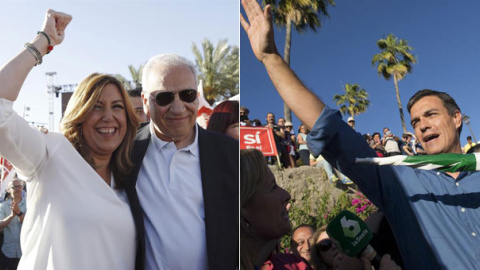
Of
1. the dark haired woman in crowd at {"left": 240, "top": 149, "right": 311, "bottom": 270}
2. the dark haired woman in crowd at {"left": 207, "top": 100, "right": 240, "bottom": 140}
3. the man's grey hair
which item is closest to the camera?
the dark haired woman in crowd at {"left": 240, "top": 149, "right": 311, "bottom": 270}

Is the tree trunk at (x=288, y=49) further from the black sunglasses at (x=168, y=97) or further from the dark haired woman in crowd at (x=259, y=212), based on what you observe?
the black sunglasses at (x=168, y=97)

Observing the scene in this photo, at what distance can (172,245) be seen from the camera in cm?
141

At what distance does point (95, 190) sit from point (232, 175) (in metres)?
0.41

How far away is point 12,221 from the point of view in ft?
5.00

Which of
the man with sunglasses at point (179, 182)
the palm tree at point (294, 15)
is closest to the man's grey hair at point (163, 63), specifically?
the man with sunglasses at point (179, 182)

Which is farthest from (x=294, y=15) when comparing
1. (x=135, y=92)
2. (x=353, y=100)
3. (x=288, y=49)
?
(x=135, y=92)

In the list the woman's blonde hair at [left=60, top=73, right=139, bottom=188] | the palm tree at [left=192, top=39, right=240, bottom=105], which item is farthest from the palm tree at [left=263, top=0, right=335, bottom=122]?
the woman's blonde hair at [left=60, top=73, right=139, bottom=188]

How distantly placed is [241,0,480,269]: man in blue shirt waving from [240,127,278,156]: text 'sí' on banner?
0.12 m

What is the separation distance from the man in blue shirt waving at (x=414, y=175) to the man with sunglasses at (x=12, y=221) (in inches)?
32.7

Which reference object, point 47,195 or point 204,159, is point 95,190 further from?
point 204,159

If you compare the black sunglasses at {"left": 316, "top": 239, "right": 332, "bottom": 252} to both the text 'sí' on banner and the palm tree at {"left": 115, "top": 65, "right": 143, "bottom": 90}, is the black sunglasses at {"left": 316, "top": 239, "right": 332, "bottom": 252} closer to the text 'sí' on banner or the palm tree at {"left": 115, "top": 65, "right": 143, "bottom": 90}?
the text 'sí' on banner

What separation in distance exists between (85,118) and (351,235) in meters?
0.83

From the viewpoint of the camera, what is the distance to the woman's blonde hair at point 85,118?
1.40m

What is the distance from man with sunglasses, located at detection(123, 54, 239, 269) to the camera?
141 centimetres
